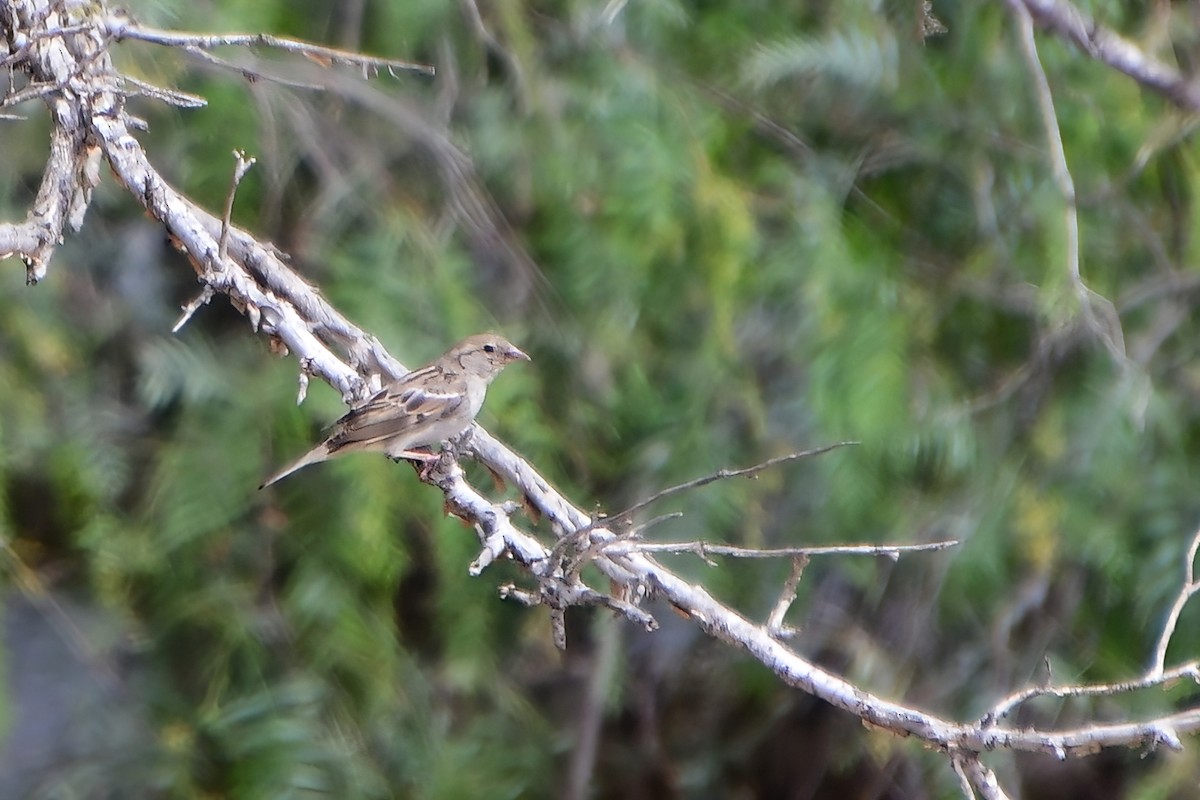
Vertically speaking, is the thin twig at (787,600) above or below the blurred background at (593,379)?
above

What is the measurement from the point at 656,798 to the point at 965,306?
205 cm

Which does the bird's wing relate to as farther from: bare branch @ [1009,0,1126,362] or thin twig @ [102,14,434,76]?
bare branch @ [1009,0,1126,362]

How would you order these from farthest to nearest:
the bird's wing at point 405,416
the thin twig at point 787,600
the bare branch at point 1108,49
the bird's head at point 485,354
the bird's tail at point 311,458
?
the bare branch at point 1108,49
the bird's head at point 485,354
the bird's tail at point 311,458
the bird's wing at point 405,416
the thin twig at point 787,600

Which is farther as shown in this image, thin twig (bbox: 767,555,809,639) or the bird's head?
the bird's head

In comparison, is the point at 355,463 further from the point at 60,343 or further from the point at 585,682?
the point at 585,682

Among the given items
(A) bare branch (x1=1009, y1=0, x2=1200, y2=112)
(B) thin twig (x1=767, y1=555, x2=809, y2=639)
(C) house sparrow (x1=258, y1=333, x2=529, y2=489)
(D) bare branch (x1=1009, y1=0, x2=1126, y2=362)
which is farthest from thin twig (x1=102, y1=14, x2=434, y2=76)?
(A) bare branch (x1=1009, y1=0, x2=1200, y2=112)

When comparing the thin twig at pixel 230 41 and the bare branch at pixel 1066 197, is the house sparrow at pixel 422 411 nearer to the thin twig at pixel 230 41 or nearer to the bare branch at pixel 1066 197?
the thin twig at pixel 230 41

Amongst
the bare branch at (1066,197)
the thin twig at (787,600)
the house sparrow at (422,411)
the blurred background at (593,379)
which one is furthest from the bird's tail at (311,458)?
the bare branch at (1066,197)

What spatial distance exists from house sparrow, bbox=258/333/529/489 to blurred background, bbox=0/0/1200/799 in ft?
0.52

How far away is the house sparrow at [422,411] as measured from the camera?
133 inches

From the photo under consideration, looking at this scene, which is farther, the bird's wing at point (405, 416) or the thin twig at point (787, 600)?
the bird's wing at point (405, 416)

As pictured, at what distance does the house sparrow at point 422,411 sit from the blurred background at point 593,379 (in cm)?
16

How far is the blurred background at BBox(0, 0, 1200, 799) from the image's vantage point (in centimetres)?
383

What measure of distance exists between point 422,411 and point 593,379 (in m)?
0.66
